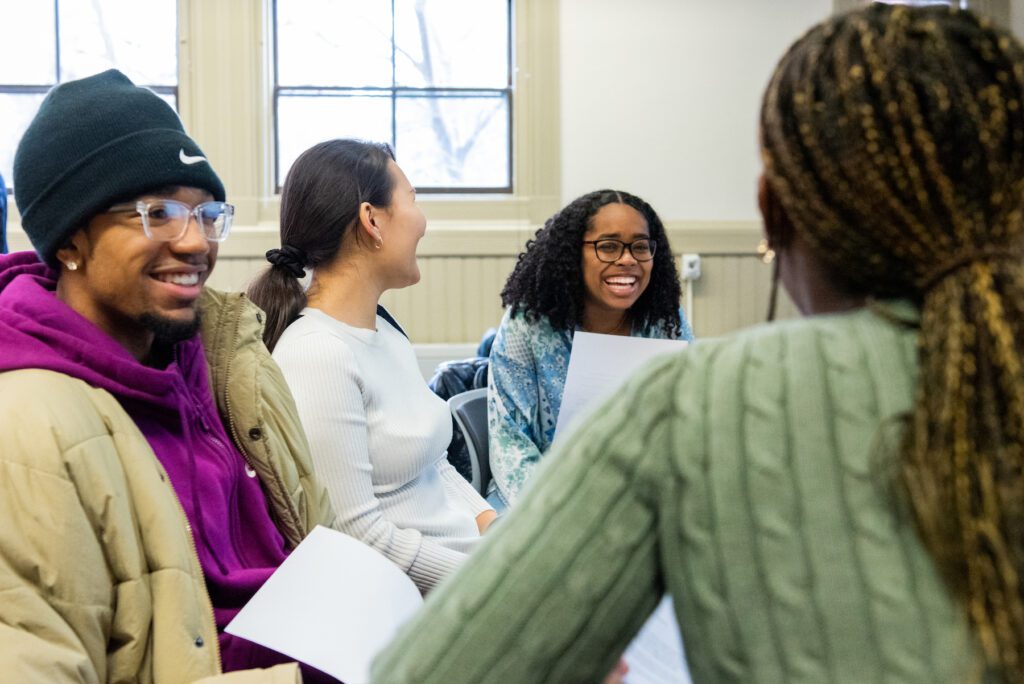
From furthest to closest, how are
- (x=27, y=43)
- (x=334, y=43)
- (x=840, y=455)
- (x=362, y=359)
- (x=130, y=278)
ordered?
(x=334, y=43)
(x=27, y=43)
(x=362, y=359)
(x=130, y=278)
(x=840, y=455)

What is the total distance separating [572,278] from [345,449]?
40.2 inches

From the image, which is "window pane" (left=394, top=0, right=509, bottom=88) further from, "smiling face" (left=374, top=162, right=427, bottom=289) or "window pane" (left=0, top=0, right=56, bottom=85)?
"smiling face" (left=374, top=162, right=427, bottom=289)

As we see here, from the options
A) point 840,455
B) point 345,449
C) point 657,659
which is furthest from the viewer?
point 345,449

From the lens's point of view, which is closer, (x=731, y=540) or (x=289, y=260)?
(x=731, y=540)

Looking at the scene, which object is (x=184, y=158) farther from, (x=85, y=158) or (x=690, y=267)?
(x=690, y=267)

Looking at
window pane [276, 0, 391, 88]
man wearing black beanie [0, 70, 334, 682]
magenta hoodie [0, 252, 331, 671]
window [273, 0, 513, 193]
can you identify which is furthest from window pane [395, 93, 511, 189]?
magenta hoodie [0, 252, 331, 671]

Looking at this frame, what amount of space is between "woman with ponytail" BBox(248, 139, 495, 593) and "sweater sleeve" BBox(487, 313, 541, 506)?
0.73ft

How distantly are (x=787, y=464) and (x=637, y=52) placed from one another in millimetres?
4542

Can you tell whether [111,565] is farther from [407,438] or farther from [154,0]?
[154,0]

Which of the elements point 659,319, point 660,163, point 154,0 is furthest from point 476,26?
point 659,319

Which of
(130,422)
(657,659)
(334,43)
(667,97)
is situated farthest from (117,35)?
(657,659)

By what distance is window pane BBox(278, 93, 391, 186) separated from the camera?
5.00 m

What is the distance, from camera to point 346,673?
129 cm

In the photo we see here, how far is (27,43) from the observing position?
4.84 meters
